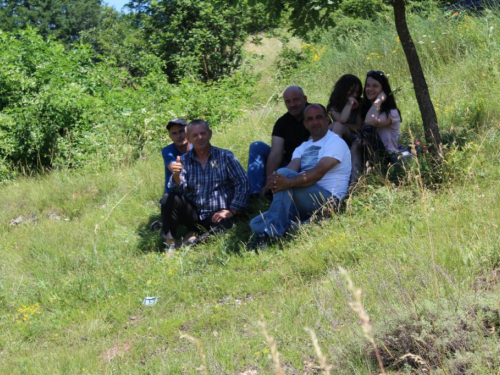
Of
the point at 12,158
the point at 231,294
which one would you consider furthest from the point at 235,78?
the point at 231,294

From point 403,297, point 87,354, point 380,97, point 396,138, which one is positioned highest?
point 380,97

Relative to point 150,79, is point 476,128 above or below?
below

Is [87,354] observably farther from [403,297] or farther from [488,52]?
[488,52]

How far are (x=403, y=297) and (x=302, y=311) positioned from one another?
936 mm

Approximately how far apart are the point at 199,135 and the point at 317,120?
1361 millimetres

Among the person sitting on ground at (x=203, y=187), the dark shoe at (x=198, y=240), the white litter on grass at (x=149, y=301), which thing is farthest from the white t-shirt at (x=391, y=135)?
the white litter on grass at (x=149, y=301)

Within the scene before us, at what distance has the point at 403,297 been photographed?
3.78m

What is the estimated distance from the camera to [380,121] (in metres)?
6.55

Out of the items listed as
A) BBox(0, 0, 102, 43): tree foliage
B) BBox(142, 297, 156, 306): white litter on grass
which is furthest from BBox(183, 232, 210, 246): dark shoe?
BBox(0, 0, 102, 43): tree foliage

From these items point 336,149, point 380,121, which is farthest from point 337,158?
point 380,121

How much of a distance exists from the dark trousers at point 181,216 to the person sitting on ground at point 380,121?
1.72 metres

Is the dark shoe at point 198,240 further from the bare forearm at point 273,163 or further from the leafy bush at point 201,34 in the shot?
the leafy bush at point 201,34

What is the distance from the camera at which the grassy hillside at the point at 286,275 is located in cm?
355

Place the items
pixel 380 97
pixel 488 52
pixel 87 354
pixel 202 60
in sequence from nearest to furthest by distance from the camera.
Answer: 1. pixel 87 354
2. pixel 380 97
3. pixel 488 52
4. pixel 202 60
